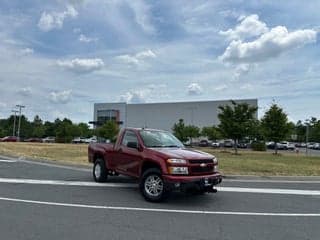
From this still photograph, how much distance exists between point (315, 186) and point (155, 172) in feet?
20.5

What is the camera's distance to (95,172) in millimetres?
12641

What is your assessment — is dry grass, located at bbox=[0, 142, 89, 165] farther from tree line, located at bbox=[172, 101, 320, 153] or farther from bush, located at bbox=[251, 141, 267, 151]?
bush, located at bbox=[251, 141, 267, 151]

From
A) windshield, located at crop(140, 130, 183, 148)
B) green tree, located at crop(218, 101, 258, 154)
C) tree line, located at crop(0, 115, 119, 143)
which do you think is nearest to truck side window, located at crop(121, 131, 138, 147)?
windshield, located at crop(140, 130, 183, 148)

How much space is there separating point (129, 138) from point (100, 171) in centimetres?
193

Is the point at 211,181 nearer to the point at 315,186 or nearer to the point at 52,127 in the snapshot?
the point at 315,186

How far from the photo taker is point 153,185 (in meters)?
9.55

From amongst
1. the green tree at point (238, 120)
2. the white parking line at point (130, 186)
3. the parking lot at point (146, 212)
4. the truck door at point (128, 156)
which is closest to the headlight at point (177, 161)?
the parking lot at point (146, 212)

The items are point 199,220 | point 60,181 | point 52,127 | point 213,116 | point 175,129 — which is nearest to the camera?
point 199,220

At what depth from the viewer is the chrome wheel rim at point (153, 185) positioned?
942 cm

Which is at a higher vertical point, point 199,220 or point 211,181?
point 211,181

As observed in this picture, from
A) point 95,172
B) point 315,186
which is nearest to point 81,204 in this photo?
point 95,172

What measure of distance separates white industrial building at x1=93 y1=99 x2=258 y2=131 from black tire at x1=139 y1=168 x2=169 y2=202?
104 metres

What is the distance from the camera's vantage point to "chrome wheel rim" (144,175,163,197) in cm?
942

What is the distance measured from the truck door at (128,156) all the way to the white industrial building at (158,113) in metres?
103
